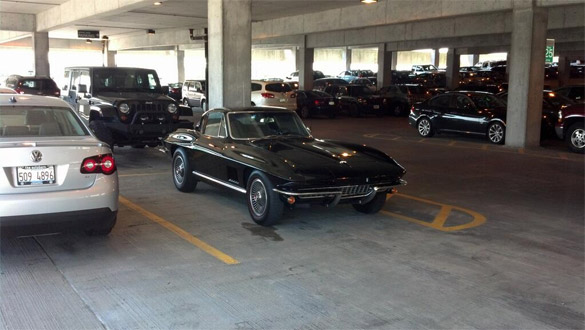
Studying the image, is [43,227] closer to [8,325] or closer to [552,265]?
[8,325]

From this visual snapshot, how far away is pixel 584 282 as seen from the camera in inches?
208

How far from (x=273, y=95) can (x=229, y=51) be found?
39.3 feet

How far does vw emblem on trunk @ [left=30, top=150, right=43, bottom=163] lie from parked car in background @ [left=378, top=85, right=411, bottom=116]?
2336cm

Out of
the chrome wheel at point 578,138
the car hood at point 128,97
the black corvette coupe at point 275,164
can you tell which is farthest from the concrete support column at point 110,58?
the black corvette coupe at point 275,164

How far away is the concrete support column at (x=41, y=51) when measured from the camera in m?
27.0

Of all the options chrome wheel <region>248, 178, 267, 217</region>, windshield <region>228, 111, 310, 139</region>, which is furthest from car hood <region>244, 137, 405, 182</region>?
chrome wheel <region>248, 178, 267, 217</region>

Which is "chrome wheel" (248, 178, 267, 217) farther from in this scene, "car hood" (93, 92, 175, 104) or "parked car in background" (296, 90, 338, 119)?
"parked car in background" (296, 90, 338, 119)

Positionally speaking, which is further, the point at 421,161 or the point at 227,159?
the point at 421,161

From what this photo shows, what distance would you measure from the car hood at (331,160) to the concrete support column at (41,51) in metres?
23.2

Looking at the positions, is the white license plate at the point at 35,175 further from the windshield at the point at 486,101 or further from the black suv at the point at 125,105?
the windshield at the point at 486,101

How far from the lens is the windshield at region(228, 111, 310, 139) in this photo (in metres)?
8.04

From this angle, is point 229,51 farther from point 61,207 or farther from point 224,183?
point 61,207

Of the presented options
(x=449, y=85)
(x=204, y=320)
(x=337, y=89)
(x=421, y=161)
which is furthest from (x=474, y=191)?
(x=449, y=85)

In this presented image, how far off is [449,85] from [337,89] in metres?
12.9
